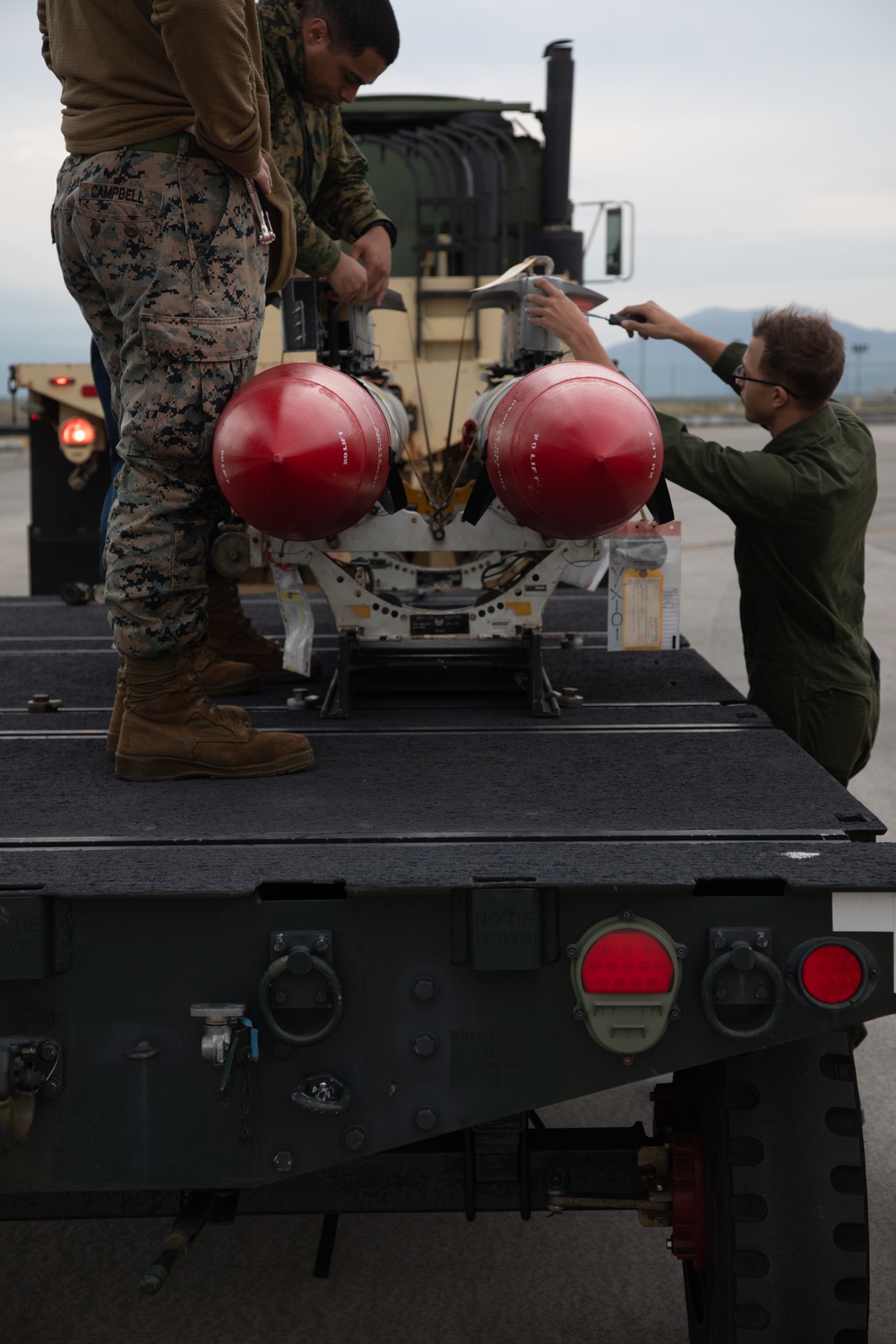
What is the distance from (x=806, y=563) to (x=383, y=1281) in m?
1.76

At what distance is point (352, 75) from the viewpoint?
136 inches

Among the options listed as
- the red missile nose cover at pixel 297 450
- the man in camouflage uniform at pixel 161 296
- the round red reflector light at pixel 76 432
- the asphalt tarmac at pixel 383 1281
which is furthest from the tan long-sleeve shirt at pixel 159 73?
the round red reflector light at pixel 76 432

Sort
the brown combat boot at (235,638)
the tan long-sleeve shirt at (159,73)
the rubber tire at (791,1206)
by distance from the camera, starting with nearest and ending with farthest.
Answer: the rubber tire at (791,1206) → the tan long-sleeve shirt at (159,73) → the brown combat boot at (235,638)

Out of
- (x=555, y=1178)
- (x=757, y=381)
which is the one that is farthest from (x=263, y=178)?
(x=555, y=1178)

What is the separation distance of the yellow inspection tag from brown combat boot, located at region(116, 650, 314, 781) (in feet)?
2.92

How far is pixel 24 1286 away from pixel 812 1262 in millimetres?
1492

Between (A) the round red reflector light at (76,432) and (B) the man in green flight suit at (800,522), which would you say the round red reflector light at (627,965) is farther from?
(A) the round red reflector light at (76,432)

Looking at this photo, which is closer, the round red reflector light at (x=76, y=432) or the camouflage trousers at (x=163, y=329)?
the camouflage trousers at (x=163, y=329)

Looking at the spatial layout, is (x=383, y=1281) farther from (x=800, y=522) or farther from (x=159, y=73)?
(x=159, y=73)

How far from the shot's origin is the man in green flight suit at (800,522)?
3133mm

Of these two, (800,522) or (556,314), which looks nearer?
(800,522)

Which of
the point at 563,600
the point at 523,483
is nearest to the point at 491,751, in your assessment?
the point at 523,483

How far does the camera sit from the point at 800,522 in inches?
125

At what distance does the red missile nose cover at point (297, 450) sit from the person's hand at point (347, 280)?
2.46 feet
